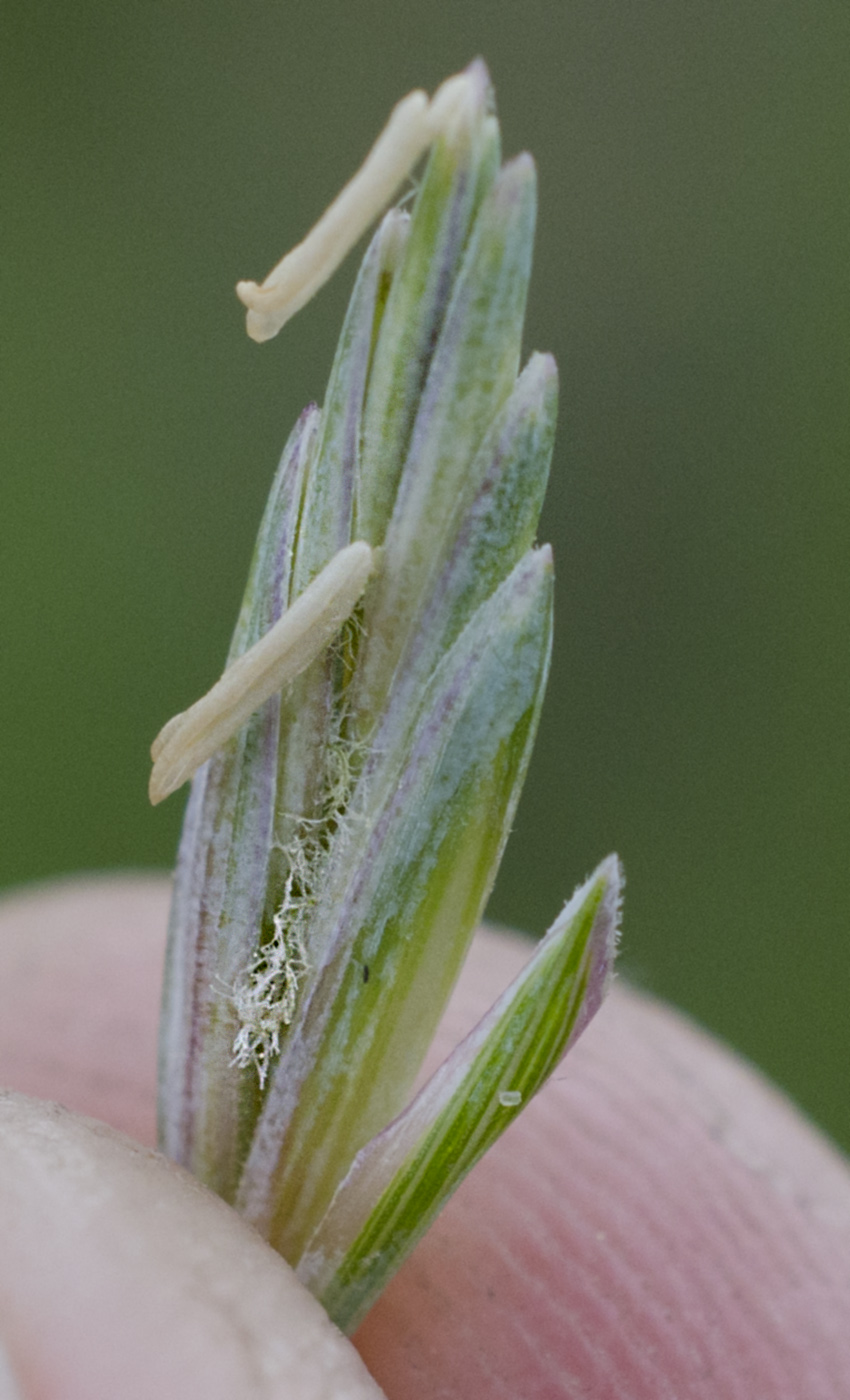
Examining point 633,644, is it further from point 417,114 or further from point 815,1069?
point 417,114

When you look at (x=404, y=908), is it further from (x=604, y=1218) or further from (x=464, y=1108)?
(x=604, y=1218)

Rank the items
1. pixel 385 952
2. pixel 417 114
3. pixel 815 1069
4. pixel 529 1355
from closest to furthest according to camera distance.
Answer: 1. pixel 417 114
2. pixel 385 952
3. pixel 529 1355
4. pixel 815 1069

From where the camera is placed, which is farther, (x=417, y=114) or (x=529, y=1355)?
(x=529, y=1355)

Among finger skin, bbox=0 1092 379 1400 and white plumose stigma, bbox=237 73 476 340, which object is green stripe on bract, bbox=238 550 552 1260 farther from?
white plumose stigma, bbox=237 73 476 340

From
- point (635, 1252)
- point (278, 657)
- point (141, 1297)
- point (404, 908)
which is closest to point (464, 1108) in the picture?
point (404, 908)

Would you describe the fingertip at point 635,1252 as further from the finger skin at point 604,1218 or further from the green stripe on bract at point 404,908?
the green stripe on bract at point 404,908

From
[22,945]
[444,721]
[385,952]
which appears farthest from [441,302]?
[22,945]

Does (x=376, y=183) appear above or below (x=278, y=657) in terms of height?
above
